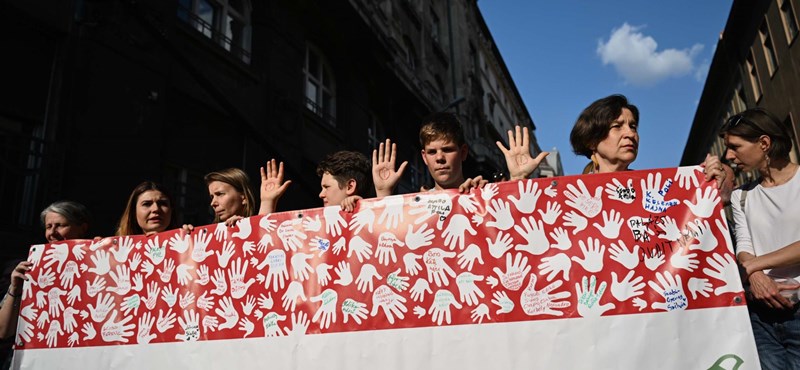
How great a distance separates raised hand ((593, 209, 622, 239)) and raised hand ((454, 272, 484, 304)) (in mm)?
595

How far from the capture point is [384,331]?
2746 millimetres

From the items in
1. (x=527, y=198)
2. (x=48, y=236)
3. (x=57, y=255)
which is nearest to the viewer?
(x=527, y=198)

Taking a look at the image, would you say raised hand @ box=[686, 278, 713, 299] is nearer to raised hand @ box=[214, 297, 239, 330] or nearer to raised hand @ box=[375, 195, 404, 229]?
raised hand @ box=[375, 195, 404, 229]

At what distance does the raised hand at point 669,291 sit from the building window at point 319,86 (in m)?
10.3

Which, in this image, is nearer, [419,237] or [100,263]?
[419,237]

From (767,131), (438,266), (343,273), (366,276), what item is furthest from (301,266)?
(767,131)

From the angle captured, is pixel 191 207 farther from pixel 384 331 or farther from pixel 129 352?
pixel 384 331

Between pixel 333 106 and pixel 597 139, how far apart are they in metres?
11.1

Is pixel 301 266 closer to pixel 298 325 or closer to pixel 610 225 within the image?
pixel 298 325

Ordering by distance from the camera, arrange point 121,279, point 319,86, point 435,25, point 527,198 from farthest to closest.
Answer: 1. point 435,25
2. point 319,86
3. point 121,279
4. point 527,198

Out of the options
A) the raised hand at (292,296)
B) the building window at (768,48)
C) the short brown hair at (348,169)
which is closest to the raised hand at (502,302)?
the raised hand at (292,296)

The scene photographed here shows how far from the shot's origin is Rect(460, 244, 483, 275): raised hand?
8.96 feet

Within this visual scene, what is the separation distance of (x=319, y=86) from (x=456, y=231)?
1069 cm

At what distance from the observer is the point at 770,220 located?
258 cm
